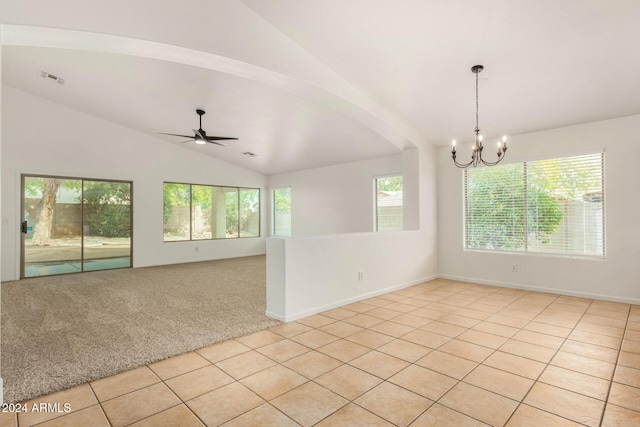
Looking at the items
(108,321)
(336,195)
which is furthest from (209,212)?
(108,321)

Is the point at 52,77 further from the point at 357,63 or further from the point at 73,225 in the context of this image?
the point at 357,63

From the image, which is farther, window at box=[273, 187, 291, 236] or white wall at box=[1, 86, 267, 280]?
window at box=[273, 187, 291, 236]

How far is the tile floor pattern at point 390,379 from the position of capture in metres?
2.03

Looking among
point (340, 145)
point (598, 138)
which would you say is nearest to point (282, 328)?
point (340, 145)

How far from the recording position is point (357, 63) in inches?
154

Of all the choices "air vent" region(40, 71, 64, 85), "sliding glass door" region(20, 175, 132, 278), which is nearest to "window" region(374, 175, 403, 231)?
"sliding glass door" region(20, 175, 132, 278)

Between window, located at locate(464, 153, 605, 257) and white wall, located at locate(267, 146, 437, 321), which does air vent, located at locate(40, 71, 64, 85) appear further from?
window, located at locate(464, 153, 605, 257)

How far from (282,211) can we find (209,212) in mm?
2259

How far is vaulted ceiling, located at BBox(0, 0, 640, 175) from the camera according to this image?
113 inches

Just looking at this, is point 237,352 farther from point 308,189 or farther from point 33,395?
point 308,189

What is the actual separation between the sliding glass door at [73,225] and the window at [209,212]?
1.02 metres

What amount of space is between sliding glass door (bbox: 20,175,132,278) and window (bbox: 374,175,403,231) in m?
5.87

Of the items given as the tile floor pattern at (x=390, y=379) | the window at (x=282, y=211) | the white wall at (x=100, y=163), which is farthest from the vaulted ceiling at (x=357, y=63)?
the window at (x=282, y=211)

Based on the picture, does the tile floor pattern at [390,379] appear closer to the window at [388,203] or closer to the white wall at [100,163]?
the window at [388,203]
